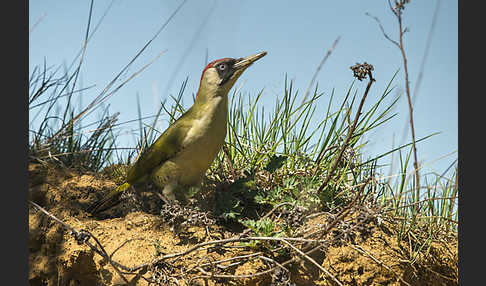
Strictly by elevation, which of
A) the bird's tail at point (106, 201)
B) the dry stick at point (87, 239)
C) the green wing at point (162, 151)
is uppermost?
the green wing at point (162, 151)

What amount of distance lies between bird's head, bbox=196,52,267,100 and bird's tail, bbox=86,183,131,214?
0.93m

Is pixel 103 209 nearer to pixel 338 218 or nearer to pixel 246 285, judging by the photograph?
pixel 246 285

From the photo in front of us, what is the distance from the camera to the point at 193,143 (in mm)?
3256

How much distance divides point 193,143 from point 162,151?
0.31m

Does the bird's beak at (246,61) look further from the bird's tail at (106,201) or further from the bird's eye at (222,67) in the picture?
the bird's tail at (106,201)

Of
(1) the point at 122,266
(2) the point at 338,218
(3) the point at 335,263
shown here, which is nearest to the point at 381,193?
(3) the point at 335,263

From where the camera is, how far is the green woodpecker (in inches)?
129

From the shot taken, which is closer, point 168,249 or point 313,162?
point 168,249

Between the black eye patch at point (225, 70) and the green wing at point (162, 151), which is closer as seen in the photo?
the green wing at point (162, 151)

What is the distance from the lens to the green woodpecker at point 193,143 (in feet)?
10.7

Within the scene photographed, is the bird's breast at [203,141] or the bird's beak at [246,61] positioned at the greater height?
the bird's beak at [246,61]

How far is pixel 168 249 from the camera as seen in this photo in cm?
302

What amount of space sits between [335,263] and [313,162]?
0.96 m

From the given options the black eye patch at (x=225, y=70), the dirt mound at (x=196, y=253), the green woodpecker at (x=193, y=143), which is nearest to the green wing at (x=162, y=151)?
the green woodpecker at (x=193, y=143)
